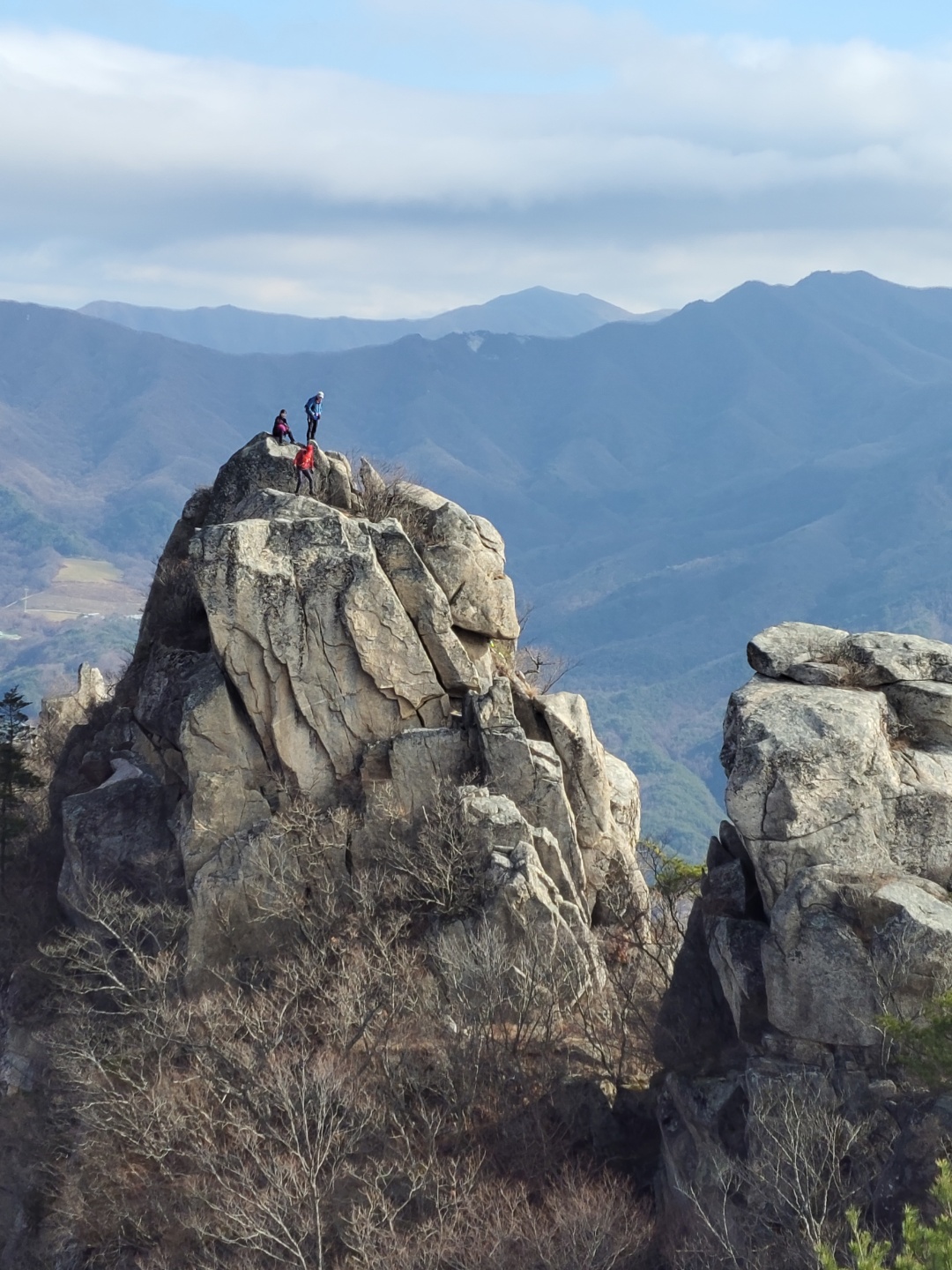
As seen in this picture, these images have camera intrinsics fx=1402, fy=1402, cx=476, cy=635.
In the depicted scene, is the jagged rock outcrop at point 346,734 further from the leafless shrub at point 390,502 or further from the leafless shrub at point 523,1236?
the leafless shrub at point 523,1236

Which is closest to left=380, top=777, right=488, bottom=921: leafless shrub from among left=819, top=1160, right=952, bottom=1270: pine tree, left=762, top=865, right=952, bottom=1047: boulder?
left=762, top=865, right=952, bottom=1047: boulder

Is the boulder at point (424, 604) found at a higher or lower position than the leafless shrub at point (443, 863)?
higher

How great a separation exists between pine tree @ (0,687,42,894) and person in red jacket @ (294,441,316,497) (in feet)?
66.4

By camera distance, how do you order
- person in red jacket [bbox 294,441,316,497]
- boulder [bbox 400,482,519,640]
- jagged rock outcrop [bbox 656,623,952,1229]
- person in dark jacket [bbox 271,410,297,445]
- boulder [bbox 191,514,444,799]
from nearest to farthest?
jagged rock outcrop [bbox 656,623,952,1229] < boulder [bbox 191,514,444,799] < boulder [bbox 400,482,519,640] < person in red jacket [bbox 294,441,316,497] < person in dark jacket [bbox 271,410,297,445]

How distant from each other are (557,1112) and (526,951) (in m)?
6.12

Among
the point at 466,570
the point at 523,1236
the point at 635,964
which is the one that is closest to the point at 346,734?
the point at 466,570

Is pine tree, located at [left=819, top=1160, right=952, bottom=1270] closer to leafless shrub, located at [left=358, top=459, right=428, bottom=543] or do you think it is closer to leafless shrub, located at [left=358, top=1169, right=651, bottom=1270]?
leafless shrub, located at [left=358, top=1169, right=651, bottom=1270]

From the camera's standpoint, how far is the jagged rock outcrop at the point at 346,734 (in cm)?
4766

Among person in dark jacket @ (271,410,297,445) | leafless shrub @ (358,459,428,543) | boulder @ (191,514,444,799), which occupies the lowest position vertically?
boulder @ (191,514,444,799)

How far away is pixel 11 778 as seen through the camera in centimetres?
6397

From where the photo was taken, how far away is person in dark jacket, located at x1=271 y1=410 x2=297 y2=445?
57.3m

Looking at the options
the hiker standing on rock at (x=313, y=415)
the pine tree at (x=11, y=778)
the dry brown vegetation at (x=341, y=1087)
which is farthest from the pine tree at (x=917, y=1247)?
the pine tree at (x=11, y=778)

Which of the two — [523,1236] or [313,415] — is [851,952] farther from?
[313,415]

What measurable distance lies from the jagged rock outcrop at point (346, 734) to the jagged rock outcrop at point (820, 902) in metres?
8.85
